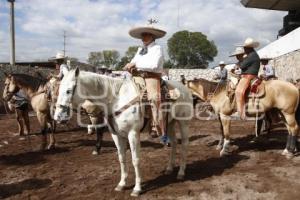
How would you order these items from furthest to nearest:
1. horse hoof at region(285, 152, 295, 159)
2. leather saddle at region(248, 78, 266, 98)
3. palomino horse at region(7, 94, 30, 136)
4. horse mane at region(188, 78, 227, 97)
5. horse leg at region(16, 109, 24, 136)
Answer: horse leg at region(16, 109, 24, 136), palomino horse at region(7, 94, 30, 136), horse mane at region(188, 78, 227, 97), leather saddle at region(248, 78, 266, 98), horse hoof at region(285, 152, 295, 159)

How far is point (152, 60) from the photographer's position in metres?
5.80

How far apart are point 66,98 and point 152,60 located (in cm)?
151

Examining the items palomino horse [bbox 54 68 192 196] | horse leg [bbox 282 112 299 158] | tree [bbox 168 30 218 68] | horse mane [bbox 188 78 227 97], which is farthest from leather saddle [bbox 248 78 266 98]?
tree [bbox 168 30 218 68]

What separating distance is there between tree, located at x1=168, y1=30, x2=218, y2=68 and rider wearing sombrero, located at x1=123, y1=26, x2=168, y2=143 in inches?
2207

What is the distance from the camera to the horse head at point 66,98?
519 centimetres

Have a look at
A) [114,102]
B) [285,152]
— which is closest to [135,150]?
[114,102]

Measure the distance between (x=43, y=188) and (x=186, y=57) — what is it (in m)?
57.3

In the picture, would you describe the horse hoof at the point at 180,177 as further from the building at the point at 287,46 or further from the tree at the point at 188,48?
the tree at the point at 188,48

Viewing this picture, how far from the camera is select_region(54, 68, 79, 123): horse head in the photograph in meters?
5.19

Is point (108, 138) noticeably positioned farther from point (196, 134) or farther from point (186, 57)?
point (186, 57)

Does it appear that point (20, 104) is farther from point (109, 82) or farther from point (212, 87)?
point (109, 82)

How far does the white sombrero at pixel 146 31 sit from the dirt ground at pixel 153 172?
2.52 metres

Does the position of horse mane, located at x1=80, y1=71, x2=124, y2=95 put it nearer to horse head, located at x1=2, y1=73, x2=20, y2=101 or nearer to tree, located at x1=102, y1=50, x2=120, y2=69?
horse head, located at x1=2, y1=73, x2=20, y2=101

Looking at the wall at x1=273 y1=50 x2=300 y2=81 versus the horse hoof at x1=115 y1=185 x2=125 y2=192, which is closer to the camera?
the horse hoof at x1=115 y1=185 x2=125 y2=192
